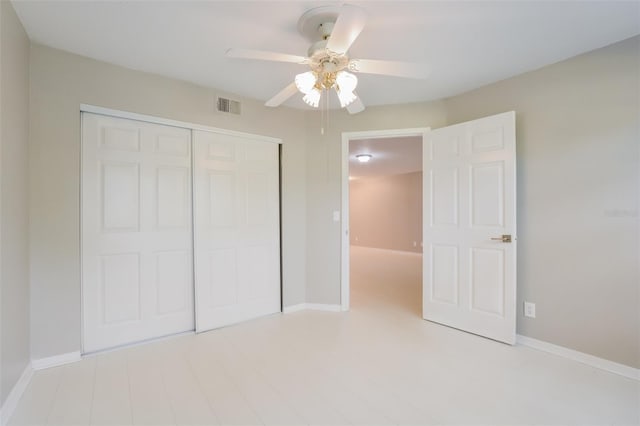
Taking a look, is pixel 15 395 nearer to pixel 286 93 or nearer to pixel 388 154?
pixel 286 93

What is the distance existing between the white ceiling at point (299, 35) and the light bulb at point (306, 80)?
0.36 meters

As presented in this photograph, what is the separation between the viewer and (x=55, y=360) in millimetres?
2229

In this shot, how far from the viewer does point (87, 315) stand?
2391mm

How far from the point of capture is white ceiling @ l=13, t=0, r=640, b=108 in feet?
5.86

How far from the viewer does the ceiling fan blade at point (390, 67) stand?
171cm

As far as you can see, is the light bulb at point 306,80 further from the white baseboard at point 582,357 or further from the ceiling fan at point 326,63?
the white baseboard at point 582,357

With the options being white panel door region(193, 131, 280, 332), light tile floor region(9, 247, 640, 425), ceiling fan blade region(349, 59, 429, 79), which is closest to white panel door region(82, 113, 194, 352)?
white panel door region(193, 131, 280, 332)

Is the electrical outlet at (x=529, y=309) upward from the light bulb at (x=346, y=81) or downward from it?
downward

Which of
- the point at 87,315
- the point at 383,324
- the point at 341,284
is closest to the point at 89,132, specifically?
the point at 87,315

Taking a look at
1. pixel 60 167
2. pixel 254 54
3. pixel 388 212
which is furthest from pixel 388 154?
pixel 60 167

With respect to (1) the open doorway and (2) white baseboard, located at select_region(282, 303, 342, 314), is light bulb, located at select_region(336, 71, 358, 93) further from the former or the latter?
(2) white baseboard, located at select_region(282, 303, 342, 314)

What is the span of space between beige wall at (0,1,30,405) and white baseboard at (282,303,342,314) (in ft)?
7.13

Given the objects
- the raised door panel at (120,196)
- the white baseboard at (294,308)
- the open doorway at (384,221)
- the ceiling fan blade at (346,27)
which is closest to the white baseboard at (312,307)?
the white baseboard at (294,308)

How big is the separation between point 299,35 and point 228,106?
1.28 m
